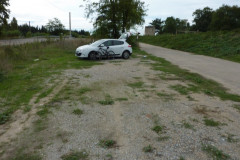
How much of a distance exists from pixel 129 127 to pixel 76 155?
140 cm

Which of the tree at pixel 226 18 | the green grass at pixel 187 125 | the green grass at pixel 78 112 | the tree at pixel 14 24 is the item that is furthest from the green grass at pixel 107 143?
the tree at pixel 14 24

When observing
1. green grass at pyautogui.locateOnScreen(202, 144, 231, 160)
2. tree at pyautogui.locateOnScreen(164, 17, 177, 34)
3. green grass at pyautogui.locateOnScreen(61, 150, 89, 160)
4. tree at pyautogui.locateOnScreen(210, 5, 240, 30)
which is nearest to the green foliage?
green grass at pyautogui.locateOnScreen(202, 144, 231, 160)

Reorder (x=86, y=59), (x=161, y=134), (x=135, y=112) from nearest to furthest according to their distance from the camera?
(x=161, y=134)
(x=135, y=112)
(x=86, y=59)

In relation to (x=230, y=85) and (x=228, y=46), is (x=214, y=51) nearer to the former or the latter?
(x=228, y=46)

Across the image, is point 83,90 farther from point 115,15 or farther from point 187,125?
point 115,15

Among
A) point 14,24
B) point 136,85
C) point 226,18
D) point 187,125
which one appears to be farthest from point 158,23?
point 187,125

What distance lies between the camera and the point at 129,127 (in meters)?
→ 4.52

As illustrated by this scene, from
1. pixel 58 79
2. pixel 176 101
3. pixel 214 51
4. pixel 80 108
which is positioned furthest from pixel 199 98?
pixel 214 51

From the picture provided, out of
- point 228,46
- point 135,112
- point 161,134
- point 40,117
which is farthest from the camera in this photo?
point 228,46

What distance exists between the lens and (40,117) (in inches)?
192

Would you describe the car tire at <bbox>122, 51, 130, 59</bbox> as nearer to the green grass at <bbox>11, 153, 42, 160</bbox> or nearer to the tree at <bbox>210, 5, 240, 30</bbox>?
the green grass at <bbox>11, 153, 42, 160</bbox>

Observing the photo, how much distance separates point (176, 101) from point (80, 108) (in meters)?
2.69

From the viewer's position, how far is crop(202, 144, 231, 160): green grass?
346 cm

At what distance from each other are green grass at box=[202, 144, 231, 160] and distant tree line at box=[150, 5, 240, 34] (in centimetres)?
4859
